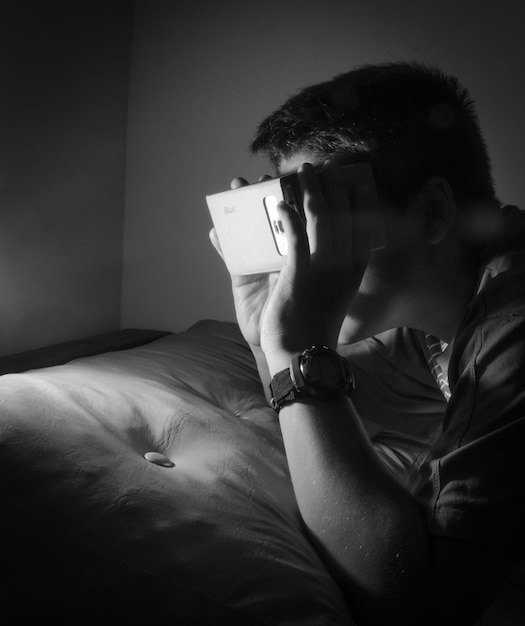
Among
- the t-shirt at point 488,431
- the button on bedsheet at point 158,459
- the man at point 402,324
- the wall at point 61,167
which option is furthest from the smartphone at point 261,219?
the wall at point 61,167

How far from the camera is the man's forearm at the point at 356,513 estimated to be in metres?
0.54

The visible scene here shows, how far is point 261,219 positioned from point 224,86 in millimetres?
950

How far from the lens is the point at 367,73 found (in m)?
0.88

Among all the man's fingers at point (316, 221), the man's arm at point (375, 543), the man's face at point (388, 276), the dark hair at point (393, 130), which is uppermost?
the dark hair at point (393, 130)

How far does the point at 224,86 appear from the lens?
163cm

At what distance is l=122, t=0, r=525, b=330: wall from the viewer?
4.67 feet

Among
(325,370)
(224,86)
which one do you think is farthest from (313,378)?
(224,86)

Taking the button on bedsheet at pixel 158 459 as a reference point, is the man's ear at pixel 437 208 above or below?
above

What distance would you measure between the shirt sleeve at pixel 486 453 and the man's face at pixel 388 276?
0.20m

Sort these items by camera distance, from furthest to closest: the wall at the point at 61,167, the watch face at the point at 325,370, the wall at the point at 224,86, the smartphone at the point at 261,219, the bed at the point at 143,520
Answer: the wall at the point at 224,86
the wall at the point at 61,167
the smartphone at the point at 261,219
the watch face at the point at 325,370
the bed at the point at 143,520

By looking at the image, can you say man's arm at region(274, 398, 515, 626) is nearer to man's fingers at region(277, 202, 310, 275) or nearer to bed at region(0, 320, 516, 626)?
bed at region(0, 320, 516, 626)

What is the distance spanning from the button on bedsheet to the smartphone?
312mm

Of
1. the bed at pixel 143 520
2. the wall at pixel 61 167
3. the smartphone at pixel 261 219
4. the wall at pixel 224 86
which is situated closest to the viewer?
the bed at pixel 143 520

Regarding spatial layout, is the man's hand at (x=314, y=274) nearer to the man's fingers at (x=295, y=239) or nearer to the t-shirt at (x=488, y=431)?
the man's fingers at (x=295, y=239)
